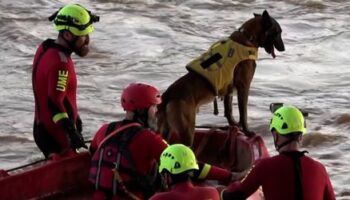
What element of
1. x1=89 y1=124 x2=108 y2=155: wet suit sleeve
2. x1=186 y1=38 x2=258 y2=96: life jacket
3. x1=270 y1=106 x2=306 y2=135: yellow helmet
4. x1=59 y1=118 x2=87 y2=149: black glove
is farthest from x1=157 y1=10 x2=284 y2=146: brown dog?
x1=270 y1=106 x2=306 y2=135: yellow helmet

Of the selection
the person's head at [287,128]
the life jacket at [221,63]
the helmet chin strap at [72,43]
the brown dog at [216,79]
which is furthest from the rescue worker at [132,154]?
the life jacket at [221,63]

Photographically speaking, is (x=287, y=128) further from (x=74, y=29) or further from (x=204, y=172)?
(x=74, y=29)

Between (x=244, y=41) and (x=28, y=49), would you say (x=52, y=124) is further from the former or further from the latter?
(x=28, y=49)

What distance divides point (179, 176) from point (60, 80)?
2.28 metres

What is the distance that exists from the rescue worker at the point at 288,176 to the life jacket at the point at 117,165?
1018 millimetres

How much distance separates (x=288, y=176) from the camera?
6773 millimetres

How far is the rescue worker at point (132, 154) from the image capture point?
760cm

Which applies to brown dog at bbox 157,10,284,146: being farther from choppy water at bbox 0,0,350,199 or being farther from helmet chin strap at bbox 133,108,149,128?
helmet chin strap at bbox 133,108,149,128

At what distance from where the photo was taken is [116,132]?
25.2 feet

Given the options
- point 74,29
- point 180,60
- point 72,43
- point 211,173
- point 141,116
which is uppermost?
point 74,29

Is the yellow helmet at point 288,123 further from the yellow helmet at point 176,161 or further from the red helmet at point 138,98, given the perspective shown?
the red helmet at point 138,98

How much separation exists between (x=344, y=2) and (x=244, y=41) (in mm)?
12740

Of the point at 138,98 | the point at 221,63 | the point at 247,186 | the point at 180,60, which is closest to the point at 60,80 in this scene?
the point at 138,98

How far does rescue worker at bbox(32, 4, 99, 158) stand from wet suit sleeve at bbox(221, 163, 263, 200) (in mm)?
2144
